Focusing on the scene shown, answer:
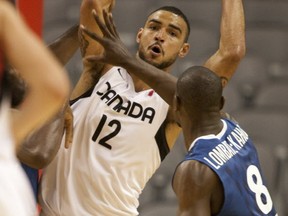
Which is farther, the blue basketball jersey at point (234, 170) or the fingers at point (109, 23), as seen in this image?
the fingers at point (109, 23)

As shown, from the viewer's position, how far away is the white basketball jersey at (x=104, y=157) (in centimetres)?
426

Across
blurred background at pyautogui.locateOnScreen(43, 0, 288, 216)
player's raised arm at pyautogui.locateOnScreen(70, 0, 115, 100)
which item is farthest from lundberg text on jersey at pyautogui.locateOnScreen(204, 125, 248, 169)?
blurred background at pyautogui.locateOnScreen(43, 0, 288, 216)

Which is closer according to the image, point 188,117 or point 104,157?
point 188,117

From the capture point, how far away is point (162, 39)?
14.7 feet

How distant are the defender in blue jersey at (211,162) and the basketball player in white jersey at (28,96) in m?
1.23

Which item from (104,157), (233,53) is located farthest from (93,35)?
(233,53)

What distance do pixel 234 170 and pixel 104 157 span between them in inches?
34.9

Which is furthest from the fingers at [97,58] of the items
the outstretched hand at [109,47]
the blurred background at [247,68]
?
the blurred background at [247,68]

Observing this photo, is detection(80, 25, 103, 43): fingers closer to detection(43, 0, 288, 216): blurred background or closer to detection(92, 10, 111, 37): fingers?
detection(92, 10, 111, 37): fingers

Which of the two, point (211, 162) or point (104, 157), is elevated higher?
point (211, 162)

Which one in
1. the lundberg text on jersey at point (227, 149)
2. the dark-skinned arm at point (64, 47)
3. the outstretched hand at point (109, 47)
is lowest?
the dark-skinned arm at point (64, 47)

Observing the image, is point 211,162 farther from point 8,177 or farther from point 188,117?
point 8,177

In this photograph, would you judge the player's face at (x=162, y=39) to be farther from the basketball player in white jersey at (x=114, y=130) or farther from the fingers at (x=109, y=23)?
the fingers at (x=109, y=23)

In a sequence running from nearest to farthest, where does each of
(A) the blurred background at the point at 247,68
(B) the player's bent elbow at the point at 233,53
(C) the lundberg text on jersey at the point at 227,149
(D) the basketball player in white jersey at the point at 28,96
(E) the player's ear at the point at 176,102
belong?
(D) the basketball player in white jersey at the point at 28,96, (C) the lundberg text on jersey at the point at 227,149, (E) the player's ear at the point at 176,102, (B) the player's bent elbow at the point at 233,53, (A) the blurred background at the point at 247,68
